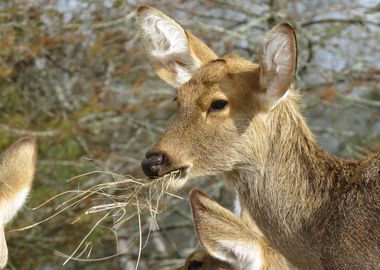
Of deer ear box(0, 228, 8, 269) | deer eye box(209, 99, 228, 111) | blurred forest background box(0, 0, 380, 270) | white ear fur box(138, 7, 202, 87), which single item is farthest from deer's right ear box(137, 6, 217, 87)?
blurred forest background box(0, 0, 380, 270)

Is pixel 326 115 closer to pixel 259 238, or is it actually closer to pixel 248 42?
pixel 248 42

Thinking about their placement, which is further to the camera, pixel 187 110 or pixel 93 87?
pixel 93 87

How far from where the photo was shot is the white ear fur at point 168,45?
6605mm

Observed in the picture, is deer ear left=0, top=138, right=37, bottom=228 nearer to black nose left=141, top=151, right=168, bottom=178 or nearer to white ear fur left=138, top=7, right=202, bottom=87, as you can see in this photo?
black nose left=141, top=151, right=168, bottom=178

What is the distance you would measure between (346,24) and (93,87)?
3.34m

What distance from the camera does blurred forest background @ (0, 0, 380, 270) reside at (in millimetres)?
11906

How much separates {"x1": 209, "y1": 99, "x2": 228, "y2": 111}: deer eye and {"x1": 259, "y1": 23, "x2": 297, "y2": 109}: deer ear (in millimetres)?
265

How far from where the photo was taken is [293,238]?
5680 mm

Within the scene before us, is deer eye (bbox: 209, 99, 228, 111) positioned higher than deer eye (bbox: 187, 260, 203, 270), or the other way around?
deer eye (bbox: 209, 99, 228, 111)

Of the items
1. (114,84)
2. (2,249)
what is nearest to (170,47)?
(2,249)

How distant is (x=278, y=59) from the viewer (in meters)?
5.59

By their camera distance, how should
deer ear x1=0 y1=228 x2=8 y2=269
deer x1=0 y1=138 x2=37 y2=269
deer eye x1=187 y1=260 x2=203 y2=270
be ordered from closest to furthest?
1. deer ear x1=0 y1=228 x2=8 y2=269
2. deer x1=0 y1=138 x2=37 y2=269
3. deer eye x1=187 y1=260 x2=203 y2=270

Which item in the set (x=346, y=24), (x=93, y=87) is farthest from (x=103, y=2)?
(x=346, y=24)

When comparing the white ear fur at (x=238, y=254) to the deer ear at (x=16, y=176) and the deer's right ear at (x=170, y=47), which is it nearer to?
the deer ear at (x=16, y=176)
